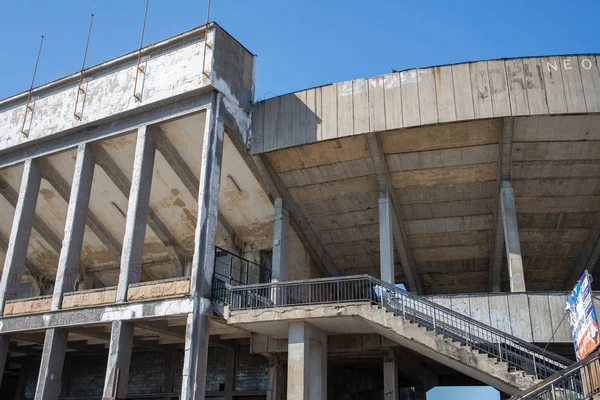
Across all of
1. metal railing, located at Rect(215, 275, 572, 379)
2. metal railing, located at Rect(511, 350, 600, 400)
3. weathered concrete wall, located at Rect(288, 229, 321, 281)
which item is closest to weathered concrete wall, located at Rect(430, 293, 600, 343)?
metal railing, located at Rect(215, 275, 572, 379)

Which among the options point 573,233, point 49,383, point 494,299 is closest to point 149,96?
point 49,383

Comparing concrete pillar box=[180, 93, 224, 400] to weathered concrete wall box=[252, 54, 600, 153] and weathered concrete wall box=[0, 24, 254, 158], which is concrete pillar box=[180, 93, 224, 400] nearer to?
weathered concrete wall box=[0, 24, 254, 158]

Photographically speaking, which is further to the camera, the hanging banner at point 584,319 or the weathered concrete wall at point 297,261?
the weathered concrete wall at point 297,261

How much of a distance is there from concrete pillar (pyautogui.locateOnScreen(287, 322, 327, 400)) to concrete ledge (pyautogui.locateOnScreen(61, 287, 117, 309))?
6180 millimetres

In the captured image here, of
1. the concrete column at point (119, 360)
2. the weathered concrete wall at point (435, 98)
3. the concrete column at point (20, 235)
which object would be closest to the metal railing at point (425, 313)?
the concrete column at point (119, 360)

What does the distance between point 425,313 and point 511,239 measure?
13.4 ft

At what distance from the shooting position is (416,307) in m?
16.8

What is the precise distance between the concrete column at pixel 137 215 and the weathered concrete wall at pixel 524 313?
10.2m

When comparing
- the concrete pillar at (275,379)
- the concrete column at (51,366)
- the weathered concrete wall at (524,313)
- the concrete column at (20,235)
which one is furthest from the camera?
the concrete column at (20,235)

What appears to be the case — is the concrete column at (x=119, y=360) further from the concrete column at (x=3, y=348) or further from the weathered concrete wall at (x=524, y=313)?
the weathered concrete wall at (x=524, y=313)

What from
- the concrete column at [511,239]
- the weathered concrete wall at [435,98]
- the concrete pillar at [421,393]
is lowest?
the concrete pillar at [421,393]

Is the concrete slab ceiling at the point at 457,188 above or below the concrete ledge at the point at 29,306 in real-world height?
above

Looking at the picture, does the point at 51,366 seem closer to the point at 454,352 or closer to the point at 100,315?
the point at 100,315

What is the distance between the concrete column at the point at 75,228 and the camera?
19.6m
